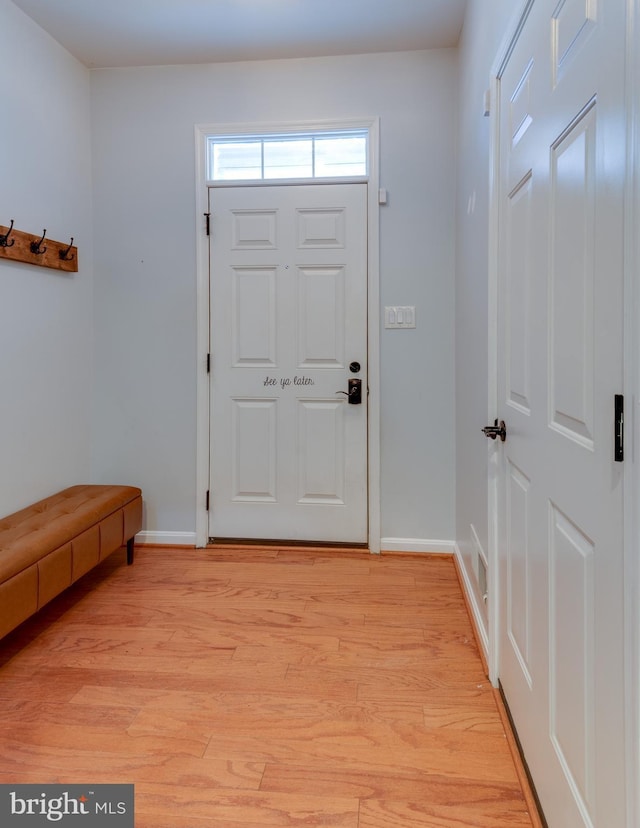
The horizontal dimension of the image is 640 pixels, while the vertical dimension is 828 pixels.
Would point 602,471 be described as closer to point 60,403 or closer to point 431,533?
point 431,533

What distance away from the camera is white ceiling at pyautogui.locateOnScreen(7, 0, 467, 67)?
7.84 ft

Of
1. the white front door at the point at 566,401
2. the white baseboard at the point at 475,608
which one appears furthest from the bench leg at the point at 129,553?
the white front door at the point at 566,401

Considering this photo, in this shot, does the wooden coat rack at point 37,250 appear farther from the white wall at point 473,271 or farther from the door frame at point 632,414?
the door frame at point 632,414

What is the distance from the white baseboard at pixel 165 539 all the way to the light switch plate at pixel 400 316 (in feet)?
5.46

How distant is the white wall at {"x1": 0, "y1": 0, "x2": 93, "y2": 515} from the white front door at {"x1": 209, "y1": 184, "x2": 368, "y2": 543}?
2.44 ft

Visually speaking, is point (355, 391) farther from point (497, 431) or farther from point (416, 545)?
point (497, 431)

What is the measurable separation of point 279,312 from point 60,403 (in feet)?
4.21

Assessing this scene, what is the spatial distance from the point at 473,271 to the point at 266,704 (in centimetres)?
181

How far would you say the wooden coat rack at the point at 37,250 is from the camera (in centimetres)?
231

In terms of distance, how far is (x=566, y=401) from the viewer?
1.05 m

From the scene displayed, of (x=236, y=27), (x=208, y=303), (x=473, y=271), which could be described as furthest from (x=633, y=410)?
(x=236, y=27)

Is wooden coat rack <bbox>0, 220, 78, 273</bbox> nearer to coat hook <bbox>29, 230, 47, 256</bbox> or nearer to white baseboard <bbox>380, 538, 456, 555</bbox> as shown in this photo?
coat hook <bbox>29, 230, 47, 256</bbox>

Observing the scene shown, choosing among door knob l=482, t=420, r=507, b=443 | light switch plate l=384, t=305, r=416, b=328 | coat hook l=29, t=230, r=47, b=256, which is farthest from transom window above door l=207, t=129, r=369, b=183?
door knob l=482, t=420, r=507, b=443

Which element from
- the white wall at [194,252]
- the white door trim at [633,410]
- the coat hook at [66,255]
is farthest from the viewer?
the white wall at [194,252]
